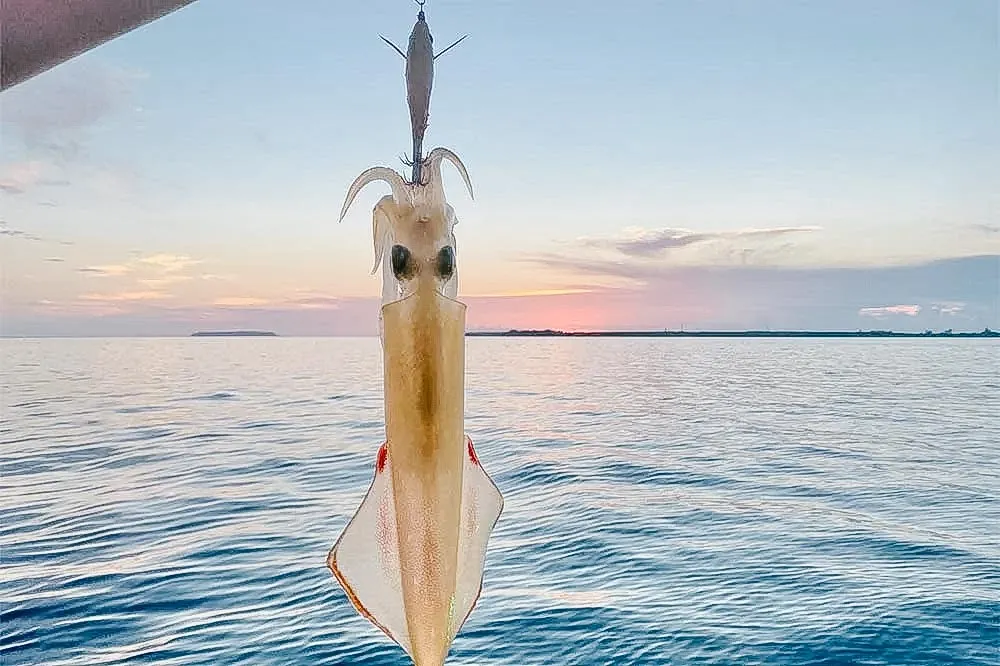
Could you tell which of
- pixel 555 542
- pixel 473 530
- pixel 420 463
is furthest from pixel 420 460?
pixel 555 542

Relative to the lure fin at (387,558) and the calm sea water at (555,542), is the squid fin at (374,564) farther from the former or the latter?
the calm sea water at (555,542)

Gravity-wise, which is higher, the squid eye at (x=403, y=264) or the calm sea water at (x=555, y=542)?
the squid eye at (x=403, y=264)

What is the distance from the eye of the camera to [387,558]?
654mm

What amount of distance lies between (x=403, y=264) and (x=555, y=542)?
7.24 m

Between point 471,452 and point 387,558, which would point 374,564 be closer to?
point 387,558

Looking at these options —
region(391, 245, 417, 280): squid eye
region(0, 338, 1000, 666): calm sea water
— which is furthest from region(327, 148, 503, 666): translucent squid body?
region(0, 338, 1000, 666): calm sea water

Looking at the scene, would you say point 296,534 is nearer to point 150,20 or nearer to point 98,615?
point 98,615

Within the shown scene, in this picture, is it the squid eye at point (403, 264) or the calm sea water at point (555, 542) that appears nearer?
the squid eye at point (403, 264)

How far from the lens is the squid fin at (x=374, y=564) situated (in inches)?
25.3

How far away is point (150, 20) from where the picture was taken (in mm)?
781

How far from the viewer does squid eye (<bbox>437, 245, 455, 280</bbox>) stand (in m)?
0.60

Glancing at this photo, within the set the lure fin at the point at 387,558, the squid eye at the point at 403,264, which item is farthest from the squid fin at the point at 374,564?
the squid eye at the point at 403,264

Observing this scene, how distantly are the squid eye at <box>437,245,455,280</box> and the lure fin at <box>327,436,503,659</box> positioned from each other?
13 cm

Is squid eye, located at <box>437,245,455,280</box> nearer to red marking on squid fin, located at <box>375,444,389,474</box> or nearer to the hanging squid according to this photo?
the hanging squid
